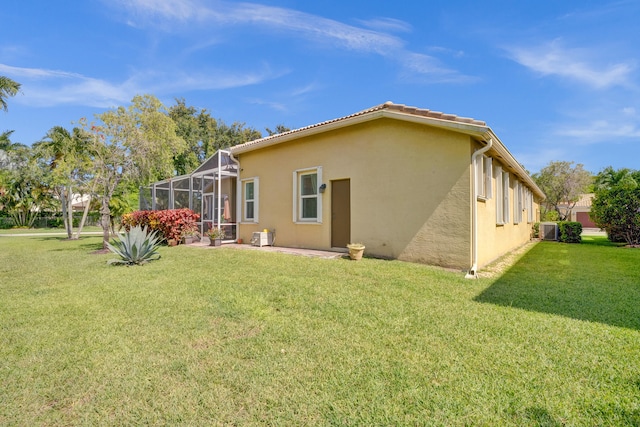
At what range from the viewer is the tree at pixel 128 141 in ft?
41.7

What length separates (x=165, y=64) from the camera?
1344 cm

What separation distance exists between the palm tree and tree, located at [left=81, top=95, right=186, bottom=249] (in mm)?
8186

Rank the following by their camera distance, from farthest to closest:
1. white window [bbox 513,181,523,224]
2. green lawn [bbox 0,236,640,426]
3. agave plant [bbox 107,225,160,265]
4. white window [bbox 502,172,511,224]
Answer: white window [bbox 513,181,523,224] < white window [bbox 502,172,511,224] < agave plant [bbox 107,225,160,265] < green lawn [bbox 0,236,640,426]

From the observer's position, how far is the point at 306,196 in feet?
32.9

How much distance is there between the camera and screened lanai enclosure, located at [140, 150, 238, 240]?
1274cm

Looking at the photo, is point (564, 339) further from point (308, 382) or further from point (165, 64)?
point (165, 64)

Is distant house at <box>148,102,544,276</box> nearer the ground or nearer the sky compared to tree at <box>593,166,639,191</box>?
nearer the ground

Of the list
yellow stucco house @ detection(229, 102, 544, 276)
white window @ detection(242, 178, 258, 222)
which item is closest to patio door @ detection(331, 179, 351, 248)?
yellow stucco house @ detection(229, 102, 544, 276)

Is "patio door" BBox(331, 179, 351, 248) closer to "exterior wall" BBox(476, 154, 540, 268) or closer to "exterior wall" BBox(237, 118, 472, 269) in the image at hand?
"exterior wall" BBox(237, 118, 472, 269)

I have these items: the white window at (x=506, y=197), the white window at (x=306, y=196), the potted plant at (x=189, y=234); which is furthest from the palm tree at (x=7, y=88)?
the white window at (x=506, y=197)

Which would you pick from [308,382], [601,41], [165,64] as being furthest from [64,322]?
[601,41]

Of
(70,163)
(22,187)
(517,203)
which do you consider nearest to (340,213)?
(517,203)

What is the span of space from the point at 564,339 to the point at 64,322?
20.0 feet

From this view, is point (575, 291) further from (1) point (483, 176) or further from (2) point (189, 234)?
(2) point (189, 234)
